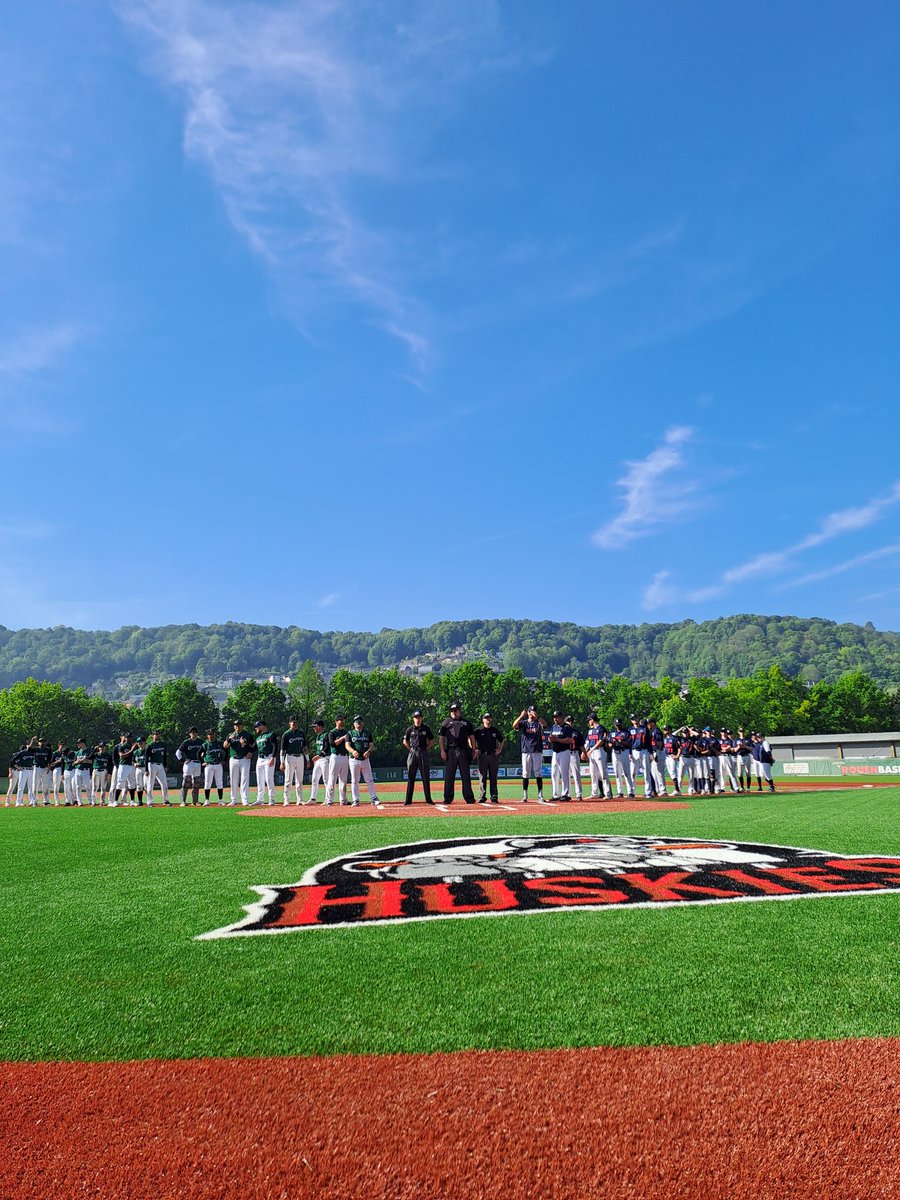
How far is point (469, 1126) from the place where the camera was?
297 cm

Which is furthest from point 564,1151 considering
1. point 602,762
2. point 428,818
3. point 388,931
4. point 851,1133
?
point 602,762

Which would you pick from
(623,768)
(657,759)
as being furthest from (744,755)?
(623,768)

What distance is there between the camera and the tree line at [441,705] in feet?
259

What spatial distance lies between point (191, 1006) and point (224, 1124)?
121 cm

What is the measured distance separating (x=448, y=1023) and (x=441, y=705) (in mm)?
83307

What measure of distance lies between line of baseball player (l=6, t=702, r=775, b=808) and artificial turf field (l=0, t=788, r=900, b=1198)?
11553 millimetres

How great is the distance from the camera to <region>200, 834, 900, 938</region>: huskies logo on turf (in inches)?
237

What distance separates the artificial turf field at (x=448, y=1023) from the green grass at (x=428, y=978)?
2 centimetres

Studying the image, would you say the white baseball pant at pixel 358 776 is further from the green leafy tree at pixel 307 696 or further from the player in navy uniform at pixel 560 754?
the green leafy tree at pixel 307 696

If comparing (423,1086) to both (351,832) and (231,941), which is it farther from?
(351,832)

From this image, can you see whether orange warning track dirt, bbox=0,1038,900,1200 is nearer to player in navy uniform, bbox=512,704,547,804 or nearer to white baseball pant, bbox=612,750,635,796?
player in navy uniform, bbox=512,704,547,804

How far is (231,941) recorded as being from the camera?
→ 5.25m

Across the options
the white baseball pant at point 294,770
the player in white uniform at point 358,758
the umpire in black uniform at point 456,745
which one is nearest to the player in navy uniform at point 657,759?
the umpire in black uniform at point 456,745

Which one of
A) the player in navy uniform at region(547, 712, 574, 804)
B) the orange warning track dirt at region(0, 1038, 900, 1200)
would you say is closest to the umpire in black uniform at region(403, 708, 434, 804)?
the player in navy uniform at region(547, 712, 574, 804)
